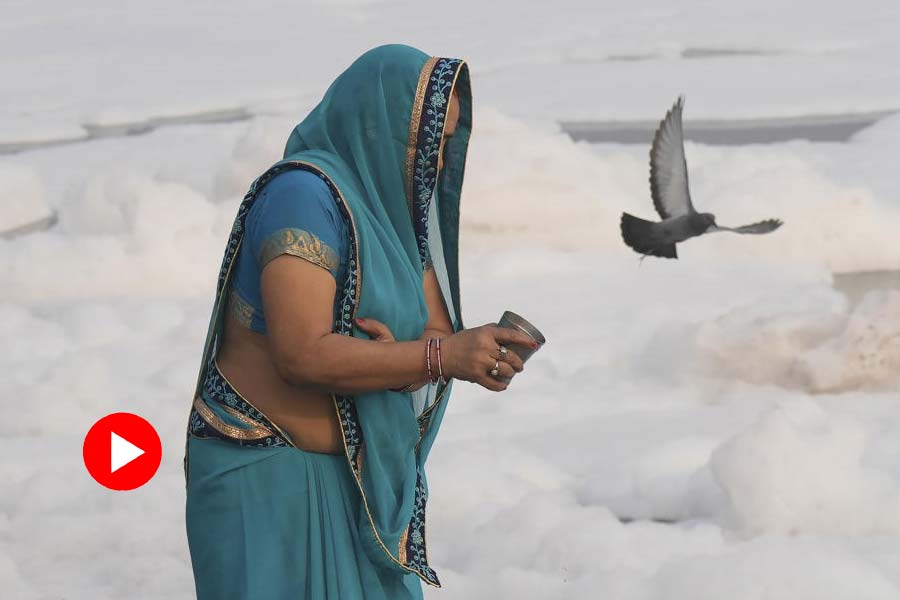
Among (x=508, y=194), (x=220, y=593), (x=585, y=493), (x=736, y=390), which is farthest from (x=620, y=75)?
(x=220, y=593)

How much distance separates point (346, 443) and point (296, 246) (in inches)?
11.8

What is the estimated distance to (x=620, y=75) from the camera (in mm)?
12273

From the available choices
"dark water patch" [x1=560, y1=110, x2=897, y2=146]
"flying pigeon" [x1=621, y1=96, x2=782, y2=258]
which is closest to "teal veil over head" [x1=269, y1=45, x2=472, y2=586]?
"flying pigeon" [x1=621, y1=96, x2=782, y2=258]

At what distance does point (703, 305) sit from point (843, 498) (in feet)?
7.27

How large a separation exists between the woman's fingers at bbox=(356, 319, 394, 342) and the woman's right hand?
97 millimetres

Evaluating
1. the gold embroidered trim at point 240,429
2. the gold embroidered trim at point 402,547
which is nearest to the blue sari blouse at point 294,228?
the gold embroidered trim at point 240,429

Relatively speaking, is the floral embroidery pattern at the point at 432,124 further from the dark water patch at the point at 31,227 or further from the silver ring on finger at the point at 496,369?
the dark water patch at the point at 31,227

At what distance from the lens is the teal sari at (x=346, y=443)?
1969 mm

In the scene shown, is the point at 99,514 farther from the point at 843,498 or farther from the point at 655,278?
the point at 655,278

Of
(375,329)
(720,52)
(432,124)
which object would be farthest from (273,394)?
(720,52)

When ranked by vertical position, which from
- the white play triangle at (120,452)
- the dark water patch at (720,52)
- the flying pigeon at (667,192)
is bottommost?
the dark water patch at (720,52)

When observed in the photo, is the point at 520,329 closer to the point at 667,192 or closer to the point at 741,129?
the point at 667,192

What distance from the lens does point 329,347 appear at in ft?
6.00

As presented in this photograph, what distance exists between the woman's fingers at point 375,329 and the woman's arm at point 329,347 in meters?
0.04
